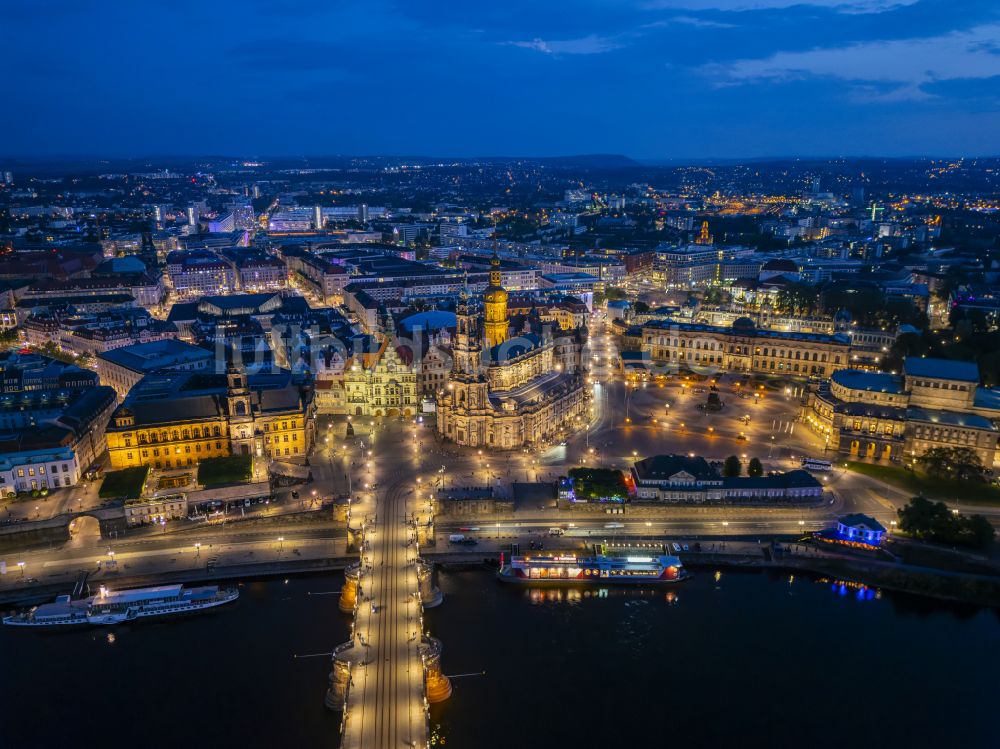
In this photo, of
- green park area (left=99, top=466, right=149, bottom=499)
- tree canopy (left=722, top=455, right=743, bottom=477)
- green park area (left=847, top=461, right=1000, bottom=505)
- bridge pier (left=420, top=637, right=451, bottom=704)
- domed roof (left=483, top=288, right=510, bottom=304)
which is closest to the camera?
bridge pier (left=420, top=637, right=451, bottom=704)

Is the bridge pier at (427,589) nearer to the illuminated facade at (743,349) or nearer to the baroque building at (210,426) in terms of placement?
the baroque building at (210,426)

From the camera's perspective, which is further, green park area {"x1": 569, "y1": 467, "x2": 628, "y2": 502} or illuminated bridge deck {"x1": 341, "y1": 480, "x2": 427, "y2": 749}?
green park area {"x1": 569, "y1": 467, "x2": 628, "y2": 502}

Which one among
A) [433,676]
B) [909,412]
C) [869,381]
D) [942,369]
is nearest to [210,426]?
[433,676]

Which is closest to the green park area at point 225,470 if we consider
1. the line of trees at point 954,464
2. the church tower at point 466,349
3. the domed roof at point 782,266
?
the church tower at point 466,349

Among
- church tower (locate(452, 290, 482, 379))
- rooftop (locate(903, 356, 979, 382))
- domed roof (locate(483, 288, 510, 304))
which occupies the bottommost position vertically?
rooftop (locate(903, 356, 979, 382))

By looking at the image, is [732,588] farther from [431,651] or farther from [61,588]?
[61,588]

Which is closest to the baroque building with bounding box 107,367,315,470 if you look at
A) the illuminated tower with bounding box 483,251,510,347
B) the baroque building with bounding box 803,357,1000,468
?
the illuminated tower with bounding box 483,251,510,347

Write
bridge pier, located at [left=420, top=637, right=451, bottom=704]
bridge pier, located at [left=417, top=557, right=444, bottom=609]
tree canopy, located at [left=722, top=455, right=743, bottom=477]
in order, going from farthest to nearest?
1. tree canopy, located at [left=722, top=455, right=743, bottom=477]
2. bridge pier, located at [left=417, top=557, right=444, bottom=609]
3. bridge pier, located at [left=420, top=637, right=451, bottom=704]

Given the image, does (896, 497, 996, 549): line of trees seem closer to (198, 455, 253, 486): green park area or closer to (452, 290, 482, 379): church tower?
(452, 290, 482, 379): church tower
